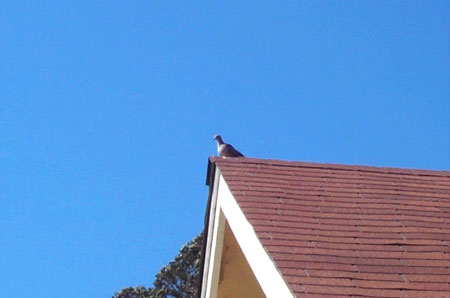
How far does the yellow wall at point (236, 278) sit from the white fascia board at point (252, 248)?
1.42 ft

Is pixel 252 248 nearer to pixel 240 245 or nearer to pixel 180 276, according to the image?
pixel 240 245

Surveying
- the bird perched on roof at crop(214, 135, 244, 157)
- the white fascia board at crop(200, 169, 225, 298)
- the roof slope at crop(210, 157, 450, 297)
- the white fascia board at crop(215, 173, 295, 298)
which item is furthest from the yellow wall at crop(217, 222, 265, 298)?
the bird perched on roof at crop(214, 135, 244, 157)

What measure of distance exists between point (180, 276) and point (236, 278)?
36.4 ft

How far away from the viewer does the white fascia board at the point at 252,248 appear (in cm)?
447

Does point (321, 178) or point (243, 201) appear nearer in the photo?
point (243, 201)

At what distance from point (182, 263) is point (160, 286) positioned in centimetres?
73

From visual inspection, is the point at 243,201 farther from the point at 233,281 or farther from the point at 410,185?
the point at 410,185

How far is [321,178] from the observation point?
20.2 feet

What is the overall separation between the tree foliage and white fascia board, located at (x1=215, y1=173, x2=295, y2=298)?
11079 millimetres

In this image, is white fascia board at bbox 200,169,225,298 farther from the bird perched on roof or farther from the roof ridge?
the bird perched on roof

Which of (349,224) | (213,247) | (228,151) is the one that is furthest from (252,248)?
(228,151)

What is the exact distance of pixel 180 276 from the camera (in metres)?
17.2

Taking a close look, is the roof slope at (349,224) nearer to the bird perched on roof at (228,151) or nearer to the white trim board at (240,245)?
the white trim board at (240,245)

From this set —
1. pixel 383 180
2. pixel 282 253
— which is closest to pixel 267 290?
pixel 282 253
